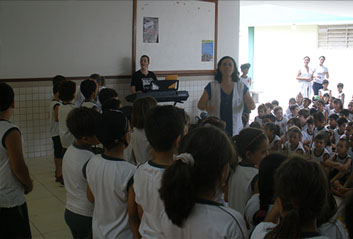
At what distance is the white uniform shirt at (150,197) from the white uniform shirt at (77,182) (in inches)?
21.4

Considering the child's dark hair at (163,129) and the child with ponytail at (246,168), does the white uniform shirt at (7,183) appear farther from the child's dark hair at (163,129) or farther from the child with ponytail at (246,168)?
the child with ponytail at (246,168)

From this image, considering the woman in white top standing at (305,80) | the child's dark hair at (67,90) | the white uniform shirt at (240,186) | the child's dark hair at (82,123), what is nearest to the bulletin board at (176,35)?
the child's dark hair at (67,90)

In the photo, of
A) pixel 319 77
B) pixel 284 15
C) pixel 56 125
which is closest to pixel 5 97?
pixel 56 125

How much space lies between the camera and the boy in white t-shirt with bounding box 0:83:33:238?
Answer: 2105mm

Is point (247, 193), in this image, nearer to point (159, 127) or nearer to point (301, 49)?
point (159, 127)

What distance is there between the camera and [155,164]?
167 cm

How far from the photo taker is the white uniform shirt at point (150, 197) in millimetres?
1611

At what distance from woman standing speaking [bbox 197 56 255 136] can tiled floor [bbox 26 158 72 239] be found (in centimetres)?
171

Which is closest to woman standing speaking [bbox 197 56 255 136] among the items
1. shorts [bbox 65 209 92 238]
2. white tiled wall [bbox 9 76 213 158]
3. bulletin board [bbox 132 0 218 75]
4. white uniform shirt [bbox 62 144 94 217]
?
white uniform shirt [bbox 62 144 94 217]

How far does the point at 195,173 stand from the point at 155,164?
→ 0.36 metres

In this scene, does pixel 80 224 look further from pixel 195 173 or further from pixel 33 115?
pixel 33 115

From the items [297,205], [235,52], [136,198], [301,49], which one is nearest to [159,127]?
[136,198]

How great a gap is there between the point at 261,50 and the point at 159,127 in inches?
601

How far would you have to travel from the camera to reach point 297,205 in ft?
4.21
